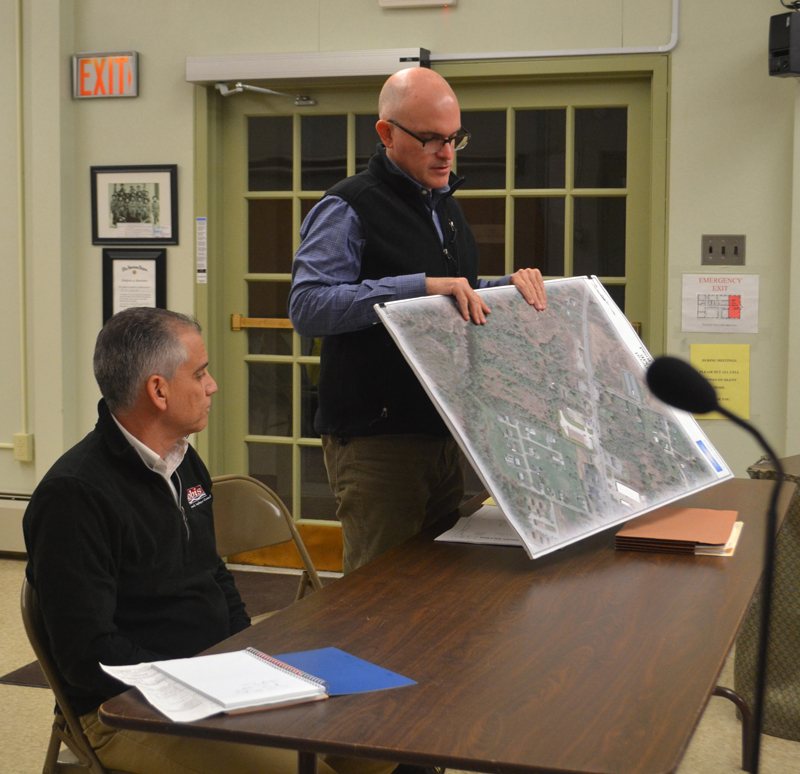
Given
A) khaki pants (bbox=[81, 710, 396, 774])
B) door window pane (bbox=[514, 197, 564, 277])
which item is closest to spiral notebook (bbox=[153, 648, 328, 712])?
khaki pants (bbox=[81, 710, 396, 774])

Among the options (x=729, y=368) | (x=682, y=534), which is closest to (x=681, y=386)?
(x=682, y=534)

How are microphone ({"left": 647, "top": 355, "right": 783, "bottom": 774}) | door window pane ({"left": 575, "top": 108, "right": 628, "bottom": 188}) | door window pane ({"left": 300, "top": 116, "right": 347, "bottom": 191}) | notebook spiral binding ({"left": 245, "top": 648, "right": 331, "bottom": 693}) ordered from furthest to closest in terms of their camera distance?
door window pane ({"left": 300, "top": 116, "right": 347, "bottom": 191}), door window pane ({"left": 575, "top": 108, "right": 628, "bottom": 188}), notebook spiral binding ({"left": 245, "top": 648, "right": 331, "bottom": 693}), microphone ({"left": 647, "top": 355, "right": 783, "bottom": 774})

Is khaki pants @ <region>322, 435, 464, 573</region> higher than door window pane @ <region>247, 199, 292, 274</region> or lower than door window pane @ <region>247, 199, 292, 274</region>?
lower

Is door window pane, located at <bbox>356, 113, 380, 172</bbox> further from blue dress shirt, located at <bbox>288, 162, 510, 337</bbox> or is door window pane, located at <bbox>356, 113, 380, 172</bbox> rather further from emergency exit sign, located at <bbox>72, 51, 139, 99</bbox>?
blue dress shirt, located at <bbox>288, 162, 510, 337</bbox>

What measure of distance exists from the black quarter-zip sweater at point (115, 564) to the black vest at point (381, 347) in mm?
375

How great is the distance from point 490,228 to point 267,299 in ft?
3.42

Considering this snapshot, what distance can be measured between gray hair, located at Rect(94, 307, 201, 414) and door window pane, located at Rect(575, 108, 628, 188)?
2566 millimetres

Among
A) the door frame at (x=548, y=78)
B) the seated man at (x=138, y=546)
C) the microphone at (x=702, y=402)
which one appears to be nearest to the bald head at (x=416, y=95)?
the seated man at (x=138, y=546)

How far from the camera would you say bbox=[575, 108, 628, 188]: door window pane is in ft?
12.4

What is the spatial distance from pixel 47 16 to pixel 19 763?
313 cm

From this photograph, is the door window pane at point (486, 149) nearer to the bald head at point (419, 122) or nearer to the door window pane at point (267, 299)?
the door window pane at point (267, 299)

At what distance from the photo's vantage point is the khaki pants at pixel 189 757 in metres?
1.35

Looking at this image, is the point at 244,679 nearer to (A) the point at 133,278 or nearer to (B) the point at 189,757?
(B) the point at 189,757

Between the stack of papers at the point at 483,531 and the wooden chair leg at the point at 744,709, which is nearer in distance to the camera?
the stack of papers at the point at 483,531
